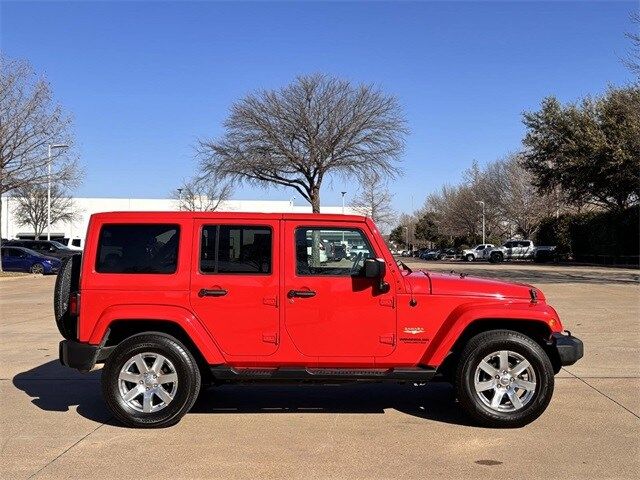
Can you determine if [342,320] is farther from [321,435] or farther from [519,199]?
[519,199]

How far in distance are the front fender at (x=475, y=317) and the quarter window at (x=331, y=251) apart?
895mm

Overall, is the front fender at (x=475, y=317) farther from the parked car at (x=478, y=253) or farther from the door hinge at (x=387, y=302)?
the parked car at (x=478, y=253)

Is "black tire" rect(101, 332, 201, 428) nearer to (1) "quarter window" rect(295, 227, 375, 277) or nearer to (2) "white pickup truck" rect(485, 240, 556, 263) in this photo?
(1) "quarter window" rect(295, 227, 375, 277)

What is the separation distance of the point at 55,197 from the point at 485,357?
64.2m

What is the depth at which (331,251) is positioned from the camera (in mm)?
5898

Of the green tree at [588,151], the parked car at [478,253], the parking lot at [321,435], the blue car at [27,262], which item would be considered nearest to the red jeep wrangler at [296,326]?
the parking lot at [321,435]

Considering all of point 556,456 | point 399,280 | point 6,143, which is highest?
point 6,143

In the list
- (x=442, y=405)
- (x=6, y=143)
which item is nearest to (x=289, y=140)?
(x=6, y=143)

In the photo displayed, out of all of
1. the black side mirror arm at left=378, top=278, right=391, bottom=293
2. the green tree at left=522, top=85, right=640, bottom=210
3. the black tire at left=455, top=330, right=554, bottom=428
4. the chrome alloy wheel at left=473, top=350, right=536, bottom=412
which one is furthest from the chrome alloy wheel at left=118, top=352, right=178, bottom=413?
the green tree at left=522, top=85, right=640, bottom=210

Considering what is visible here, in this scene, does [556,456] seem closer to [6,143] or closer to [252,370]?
[252,370]

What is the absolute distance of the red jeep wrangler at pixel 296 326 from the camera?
5.69m

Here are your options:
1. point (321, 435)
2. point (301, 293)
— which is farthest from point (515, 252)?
point (321, 435)

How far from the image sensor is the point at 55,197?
63.7 m

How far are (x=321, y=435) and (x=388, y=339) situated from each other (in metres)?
0.99
